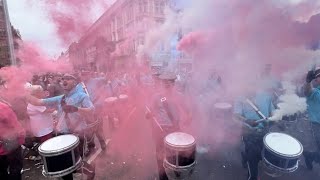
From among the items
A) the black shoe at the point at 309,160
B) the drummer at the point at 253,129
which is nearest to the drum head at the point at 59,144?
the drummer at the point at 253,129

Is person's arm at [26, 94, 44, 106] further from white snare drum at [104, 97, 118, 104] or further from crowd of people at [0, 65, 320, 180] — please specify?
white snare drum at [104, 97, 118, 104]

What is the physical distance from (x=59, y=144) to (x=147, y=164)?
2.04 m

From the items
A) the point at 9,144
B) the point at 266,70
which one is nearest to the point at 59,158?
the point at 9,144

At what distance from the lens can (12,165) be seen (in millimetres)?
3721

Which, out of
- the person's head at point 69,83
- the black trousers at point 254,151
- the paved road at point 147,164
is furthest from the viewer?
the paved road at point 147,164

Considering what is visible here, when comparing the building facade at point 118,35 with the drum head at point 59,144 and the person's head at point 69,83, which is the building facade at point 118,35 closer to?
the person's head at point 69,83

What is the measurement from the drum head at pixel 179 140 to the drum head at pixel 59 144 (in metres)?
1.31

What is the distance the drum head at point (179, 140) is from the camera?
3657mm

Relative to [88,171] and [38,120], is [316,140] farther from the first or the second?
[38,120]

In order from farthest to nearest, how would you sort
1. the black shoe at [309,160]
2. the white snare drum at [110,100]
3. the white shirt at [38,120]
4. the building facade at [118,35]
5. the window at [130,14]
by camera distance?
the window at [130,14], the building facade at [118,35], the white snare drum at [110,100], the white shirt at [38,120], the black shoe at [309,160]

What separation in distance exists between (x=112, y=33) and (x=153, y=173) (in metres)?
10.9

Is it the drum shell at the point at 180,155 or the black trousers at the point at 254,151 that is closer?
the drum shell at the point at 180,155

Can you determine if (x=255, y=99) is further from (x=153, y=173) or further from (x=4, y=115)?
(x=4, y=115)

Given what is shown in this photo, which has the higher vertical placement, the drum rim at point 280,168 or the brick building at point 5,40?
the brick building at point 5,40
